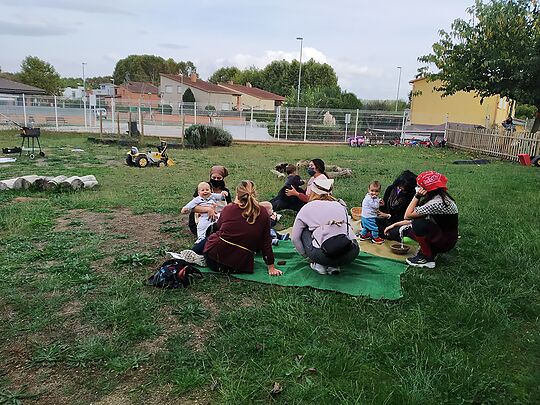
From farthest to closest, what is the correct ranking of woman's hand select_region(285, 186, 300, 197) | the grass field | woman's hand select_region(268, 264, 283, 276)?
woman's hand select_region(285, 186, 300, 197)
woman's hand select_region(268, 264, 283, 276)
the grass field

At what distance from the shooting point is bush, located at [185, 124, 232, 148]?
1991cm

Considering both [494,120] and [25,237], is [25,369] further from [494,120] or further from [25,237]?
[494,120]

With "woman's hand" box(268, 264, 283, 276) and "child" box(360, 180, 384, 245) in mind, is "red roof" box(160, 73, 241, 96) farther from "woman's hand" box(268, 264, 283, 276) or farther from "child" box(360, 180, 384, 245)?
"woman's hand" box(268, 264, 283, 276)

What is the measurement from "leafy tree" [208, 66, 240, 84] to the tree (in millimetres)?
36720

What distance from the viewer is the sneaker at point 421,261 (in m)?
4.84

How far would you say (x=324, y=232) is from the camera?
4.39 meters

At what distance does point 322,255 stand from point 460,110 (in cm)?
3199

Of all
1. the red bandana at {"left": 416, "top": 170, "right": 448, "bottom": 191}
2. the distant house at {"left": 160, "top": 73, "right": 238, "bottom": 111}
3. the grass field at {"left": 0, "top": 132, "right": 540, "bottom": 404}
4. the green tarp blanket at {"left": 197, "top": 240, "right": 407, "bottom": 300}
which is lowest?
the grass field at {"left": 0, "top": 132, "right": 540, "bottom": 404}

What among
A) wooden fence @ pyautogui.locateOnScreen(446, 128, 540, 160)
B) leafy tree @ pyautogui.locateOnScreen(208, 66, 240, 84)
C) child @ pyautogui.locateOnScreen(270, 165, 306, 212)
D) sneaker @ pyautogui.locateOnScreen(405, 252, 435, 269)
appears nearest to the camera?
sneaker @ pyautogui.locateOnScreen(405, 252, 435, 269)

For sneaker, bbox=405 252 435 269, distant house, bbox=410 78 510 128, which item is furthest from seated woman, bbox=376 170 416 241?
distant house, bbox=410 78 510 128

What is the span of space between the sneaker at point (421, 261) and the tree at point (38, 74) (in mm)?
58020

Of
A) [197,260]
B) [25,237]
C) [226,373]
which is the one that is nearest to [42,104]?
[25,237]

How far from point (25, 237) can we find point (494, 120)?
33.6m

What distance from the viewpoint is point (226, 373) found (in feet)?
9.45
